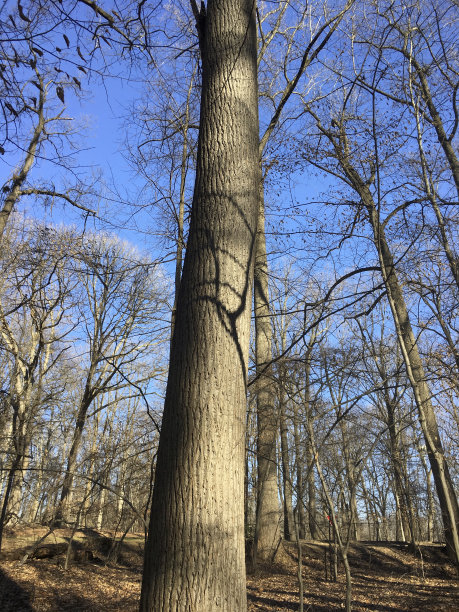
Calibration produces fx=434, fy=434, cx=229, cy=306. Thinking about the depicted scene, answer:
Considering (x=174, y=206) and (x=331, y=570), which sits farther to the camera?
(x=331, y=570)

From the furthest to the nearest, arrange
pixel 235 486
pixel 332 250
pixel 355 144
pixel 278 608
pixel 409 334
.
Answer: pixel 409 334 → pixel 355 144 → pixel 332 250 → pixel 278 608 → pixel 235 486

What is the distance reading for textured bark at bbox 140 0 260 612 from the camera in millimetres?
1606

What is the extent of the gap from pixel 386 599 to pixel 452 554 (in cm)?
286

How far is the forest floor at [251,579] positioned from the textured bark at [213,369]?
13.6ft

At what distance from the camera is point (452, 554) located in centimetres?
814

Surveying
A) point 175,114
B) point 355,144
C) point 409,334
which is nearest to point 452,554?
point 409,334

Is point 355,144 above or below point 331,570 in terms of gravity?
above

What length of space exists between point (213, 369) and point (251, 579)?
643 cm

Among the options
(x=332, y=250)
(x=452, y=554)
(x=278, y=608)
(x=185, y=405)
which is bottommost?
(x=278, y=608)

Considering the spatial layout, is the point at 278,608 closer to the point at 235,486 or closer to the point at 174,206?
the point at 235,486

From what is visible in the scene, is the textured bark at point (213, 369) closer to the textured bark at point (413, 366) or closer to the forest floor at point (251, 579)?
the textured bark at point (413, 366)

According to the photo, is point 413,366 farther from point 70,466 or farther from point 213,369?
point 70,466

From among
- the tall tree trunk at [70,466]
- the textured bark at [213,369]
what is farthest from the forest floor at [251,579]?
the textured bark at [213,369]

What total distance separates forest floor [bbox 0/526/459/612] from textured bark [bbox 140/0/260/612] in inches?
164
